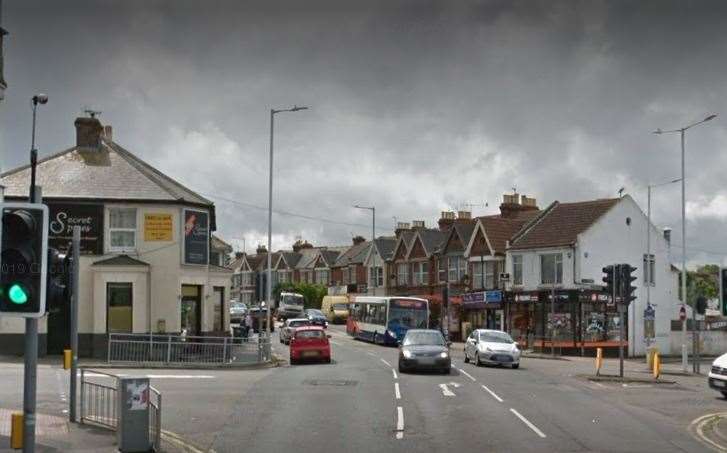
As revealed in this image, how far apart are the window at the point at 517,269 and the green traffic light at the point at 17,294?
2001 inches

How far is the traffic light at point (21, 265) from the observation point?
8.73 metres

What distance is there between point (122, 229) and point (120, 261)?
1.55 meters

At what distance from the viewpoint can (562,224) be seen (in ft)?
188

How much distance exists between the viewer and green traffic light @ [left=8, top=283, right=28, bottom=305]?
8727mm

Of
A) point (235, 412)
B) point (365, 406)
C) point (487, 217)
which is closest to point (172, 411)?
point (235, 412)

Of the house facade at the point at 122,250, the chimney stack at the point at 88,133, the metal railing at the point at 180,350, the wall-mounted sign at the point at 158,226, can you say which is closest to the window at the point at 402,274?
the house facade at the point at 122,250

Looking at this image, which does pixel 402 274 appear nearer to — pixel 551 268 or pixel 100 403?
pixel 551 268

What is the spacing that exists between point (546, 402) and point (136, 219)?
66.9ft

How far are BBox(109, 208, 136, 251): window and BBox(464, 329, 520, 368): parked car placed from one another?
14.5 metres

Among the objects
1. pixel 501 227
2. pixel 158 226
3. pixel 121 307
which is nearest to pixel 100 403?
pixel 121 307

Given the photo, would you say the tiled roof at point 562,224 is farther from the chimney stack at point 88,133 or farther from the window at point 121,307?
the window at point 121,307

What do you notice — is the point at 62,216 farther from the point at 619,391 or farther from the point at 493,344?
the point at 619,391

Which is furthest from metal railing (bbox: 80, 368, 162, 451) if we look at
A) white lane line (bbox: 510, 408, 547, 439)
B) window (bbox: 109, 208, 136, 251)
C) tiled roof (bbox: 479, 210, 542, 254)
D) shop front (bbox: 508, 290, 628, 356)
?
tiled roof (bbox: 479, 210, 542, 254)

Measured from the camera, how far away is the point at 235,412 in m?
20.6
